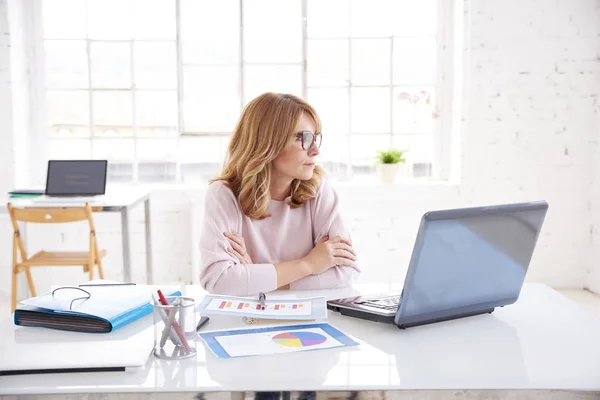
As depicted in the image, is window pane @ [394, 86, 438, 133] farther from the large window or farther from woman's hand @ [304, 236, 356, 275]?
woman's hand @ [304, 236, 356, 275]

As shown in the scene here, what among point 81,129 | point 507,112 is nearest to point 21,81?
point 81,129

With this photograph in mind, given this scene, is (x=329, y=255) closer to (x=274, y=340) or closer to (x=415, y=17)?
(x=274, y=340)

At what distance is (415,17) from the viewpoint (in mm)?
4445

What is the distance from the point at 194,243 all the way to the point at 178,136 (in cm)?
79

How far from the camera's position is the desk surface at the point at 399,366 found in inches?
43.8

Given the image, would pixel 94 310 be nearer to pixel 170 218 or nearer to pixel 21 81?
pixel 170 218

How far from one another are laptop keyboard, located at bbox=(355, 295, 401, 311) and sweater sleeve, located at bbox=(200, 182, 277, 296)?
1.21 ft

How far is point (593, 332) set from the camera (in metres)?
1.42

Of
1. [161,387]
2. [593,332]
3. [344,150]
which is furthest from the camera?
[344,150]

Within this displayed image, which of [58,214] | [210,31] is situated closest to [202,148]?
[210,31]

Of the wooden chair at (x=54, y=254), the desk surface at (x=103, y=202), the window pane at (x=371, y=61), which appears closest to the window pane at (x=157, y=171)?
the desk surface at (x=103, y=202)

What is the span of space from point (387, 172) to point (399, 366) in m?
3.20

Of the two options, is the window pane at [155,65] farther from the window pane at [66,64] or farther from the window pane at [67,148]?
the window pane at [67,148]

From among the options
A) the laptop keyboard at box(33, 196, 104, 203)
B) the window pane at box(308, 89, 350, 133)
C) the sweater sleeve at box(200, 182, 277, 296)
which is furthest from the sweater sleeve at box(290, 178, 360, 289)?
the window pane at box(308, 89, 350, 133)
